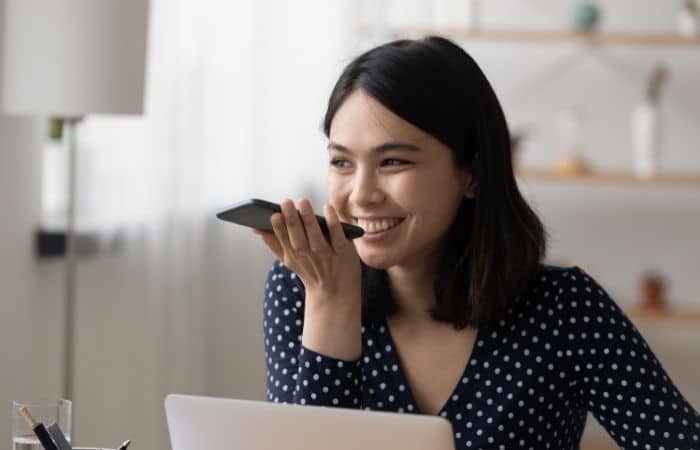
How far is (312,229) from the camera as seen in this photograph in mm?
1660

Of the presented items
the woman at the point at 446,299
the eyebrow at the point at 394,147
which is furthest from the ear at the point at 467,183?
Result: the eyebrow at the point at 394,147

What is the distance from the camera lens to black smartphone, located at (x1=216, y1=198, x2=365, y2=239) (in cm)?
149

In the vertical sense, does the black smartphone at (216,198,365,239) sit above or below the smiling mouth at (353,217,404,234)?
above

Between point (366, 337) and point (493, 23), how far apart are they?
2.76 m

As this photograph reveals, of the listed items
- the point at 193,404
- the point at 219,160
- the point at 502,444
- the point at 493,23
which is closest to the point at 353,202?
the point at 502,444

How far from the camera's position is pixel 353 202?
1.79m

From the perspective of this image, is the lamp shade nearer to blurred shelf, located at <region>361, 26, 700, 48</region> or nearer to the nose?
the nose

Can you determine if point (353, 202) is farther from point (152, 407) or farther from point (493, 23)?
point (493, 23)

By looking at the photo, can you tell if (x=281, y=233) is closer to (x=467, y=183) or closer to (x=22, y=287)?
(x=467, y=183)

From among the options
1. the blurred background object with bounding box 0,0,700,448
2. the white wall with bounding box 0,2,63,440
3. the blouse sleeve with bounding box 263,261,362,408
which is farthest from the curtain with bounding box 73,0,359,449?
the blouse sleeve with bounding box 263,261,362,408

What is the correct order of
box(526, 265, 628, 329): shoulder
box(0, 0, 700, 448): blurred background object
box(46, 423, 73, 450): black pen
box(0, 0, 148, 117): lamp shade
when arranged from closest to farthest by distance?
box(46, 423, 73, 450): black pen < box(526, 265, 628, 329): shoulder < box(0, 0, 148, 117): lamp shade < box(0, 0, 700, 448): blurred background object

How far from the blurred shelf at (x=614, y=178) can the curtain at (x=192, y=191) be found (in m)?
0.69

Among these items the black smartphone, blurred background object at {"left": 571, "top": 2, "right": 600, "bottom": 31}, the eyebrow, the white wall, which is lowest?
the white wall

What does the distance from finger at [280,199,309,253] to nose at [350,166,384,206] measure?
0.14 m
